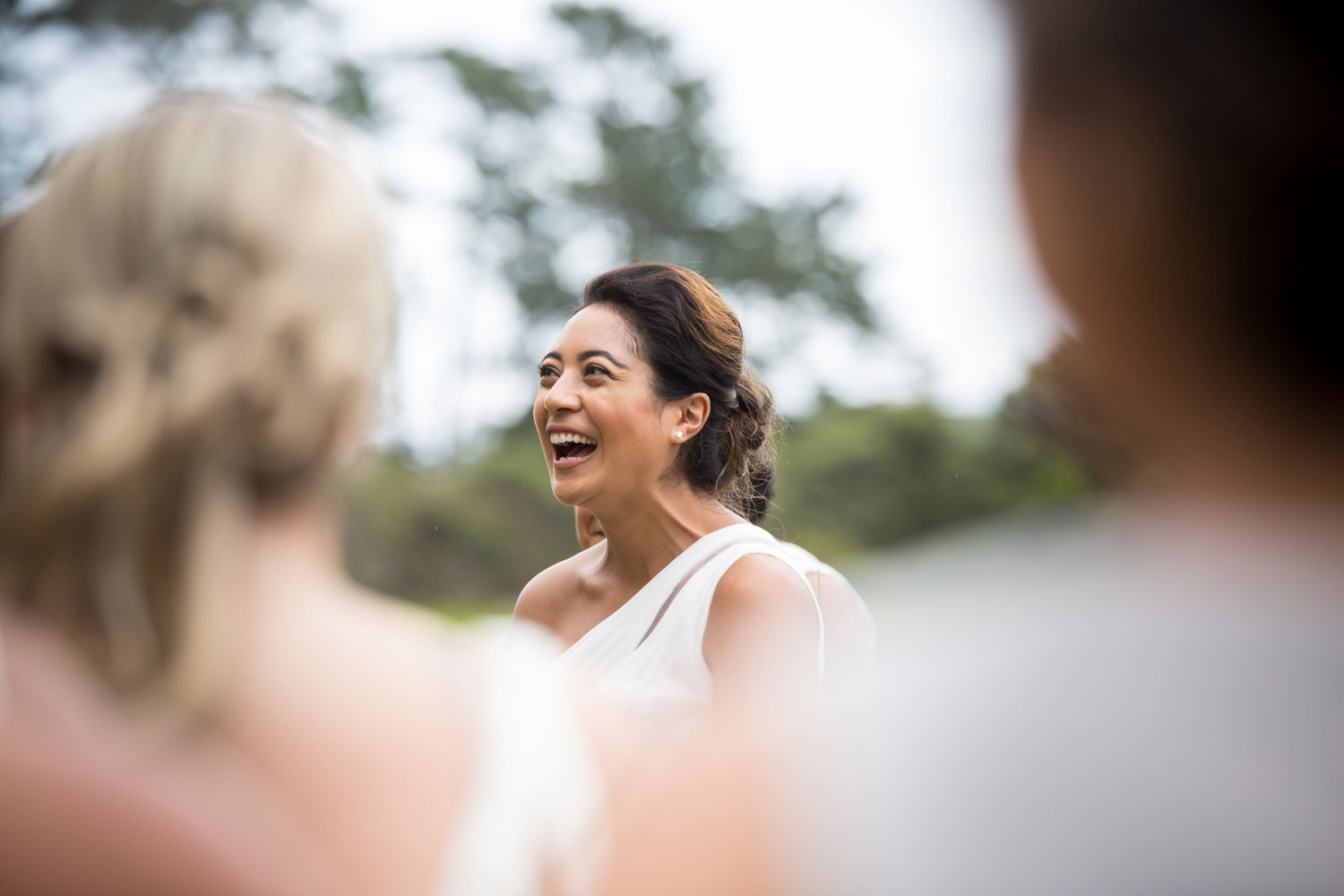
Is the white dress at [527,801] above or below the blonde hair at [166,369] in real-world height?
below

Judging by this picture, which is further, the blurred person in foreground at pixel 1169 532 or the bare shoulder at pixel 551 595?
the bare shoulder at pixel 551 595

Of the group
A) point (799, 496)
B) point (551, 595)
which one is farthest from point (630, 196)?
point (551, 595)

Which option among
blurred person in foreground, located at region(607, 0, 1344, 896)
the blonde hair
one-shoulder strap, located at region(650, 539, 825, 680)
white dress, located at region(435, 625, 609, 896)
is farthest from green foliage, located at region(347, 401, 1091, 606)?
blurred person in foreground, located at region(607, 0, 1344, 896)

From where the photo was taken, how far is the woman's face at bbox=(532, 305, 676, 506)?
344 cm

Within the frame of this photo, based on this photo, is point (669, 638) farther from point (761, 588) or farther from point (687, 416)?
point (687, 416)

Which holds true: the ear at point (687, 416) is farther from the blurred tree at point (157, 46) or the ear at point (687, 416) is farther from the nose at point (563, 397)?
the blurred tree at point (157, 46)

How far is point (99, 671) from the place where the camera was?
113cm

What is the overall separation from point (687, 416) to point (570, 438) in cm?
42

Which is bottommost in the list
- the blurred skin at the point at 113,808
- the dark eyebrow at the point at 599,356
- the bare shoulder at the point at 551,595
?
the blurred skin at the point at 113,808

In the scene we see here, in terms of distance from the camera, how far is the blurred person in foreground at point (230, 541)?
1.12 m

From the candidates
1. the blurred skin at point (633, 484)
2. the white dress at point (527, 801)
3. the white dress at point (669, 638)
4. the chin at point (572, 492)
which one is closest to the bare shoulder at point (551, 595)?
the blurred skin at point (633, 484)

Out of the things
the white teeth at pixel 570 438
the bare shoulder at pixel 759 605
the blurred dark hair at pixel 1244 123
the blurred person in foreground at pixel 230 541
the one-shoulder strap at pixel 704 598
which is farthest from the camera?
the white teeth at pixel 570 438

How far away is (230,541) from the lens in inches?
45.4

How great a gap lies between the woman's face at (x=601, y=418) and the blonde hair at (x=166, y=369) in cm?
218
